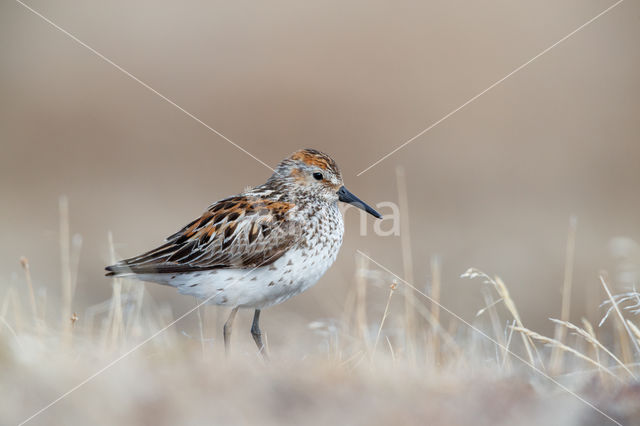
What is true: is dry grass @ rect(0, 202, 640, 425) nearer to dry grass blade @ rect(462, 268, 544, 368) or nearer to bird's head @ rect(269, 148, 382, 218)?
dry grass blade @ rect(462, 268, 544, 368)

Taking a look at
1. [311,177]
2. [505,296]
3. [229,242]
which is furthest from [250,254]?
[505,296]

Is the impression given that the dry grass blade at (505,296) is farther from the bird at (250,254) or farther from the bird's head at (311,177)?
the bird's head at (311,177)

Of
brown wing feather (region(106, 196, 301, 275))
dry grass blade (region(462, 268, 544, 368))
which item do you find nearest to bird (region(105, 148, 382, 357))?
brown wing feather (region(106, 196, 301, 275))

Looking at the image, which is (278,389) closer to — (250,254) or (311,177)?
(250,254)

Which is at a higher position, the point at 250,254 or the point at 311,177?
the point at 311,177

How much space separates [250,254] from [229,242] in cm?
29

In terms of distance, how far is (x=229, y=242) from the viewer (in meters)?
6.48

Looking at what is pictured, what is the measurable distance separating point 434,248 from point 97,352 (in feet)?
47.3

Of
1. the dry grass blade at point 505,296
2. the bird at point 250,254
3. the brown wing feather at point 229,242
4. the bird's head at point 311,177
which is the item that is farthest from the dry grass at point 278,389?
the bird's head at point 311,177

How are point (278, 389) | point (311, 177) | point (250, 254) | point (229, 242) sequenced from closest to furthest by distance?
1. point (278, 389)
2. point (250, 254)
3. point (229, 242)
4. point (311, 177)

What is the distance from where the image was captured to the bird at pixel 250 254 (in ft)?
20.6

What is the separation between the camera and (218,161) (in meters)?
24.5

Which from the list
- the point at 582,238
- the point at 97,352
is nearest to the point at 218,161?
the point at 582,238

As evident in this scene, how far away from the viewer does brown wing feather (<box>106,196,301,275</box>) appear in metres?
6.32
